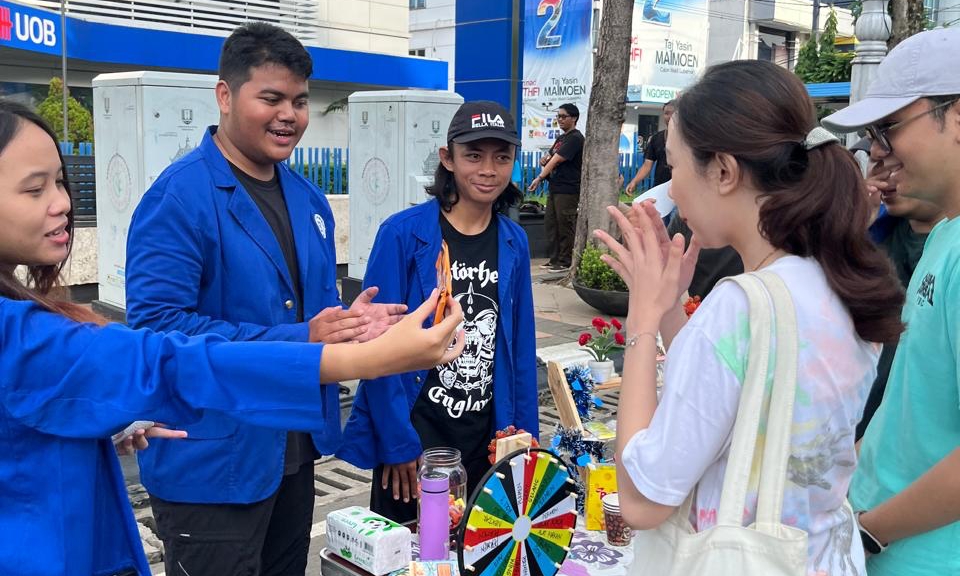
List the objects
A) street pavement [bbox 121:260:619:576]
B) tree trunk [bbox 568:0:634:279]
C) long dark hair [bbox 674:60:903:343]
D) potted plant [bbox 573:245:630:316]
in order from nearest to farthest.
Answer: long dark hair [bbox 674:60:903:343] < street pavement [bbox 121:260:619:576] < potted plant [bbox 573:245:630:316] < tree trunk [bbox 568:0:634:279]

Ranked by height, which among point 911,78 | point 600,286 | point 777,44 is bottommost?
point 600,286

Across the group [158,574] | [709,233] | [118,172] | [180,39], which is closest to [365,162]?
[118,172]

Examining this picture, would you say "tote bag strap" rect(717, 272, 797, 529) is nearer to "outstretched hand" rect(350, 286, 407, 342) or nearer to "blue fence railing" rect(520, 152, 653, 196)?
"outstretched hand" rect(350, 286, 407, 342)

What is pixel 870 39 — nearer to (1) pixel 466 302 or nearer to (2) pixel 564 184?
(1) pixel 466 302

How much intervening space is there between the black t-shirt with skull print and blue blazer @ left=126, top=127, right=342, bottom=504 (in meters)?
0.63

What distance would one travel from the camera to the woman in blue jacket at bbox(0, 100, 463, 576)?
4.36 feet

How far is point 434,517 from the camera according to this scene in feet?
7.17

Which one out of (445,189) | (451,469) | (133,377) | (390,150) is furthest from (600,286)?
(133,377)

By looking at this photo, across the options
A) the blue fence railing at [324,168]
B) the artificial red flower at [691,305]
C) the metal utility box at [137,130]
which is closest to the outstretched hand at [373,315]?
the artificial red flower at [691,305]

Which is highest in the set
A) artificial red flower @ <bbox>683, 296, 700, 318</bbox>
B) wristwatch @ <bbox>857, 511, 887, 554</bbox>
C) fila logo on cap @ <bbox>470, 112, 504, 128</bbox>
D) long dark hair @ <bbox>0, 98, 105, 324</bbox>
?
fila logo on cap @ <bbox>470, 112, 504, 128</bbox>

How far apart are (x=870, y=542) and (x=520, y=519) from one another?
812mm

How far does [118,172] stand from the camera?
291 inches

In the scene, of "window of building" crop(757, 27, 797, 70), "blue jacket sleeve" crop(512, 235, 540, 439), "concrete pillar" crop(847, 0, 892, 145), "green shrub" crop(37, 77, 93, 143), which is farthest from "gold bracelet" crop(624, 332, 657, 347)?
"window of building" crop(757, 27, 797, 70)

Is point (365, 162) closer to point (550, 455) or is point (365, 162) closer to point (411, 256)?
point (411, 256)
